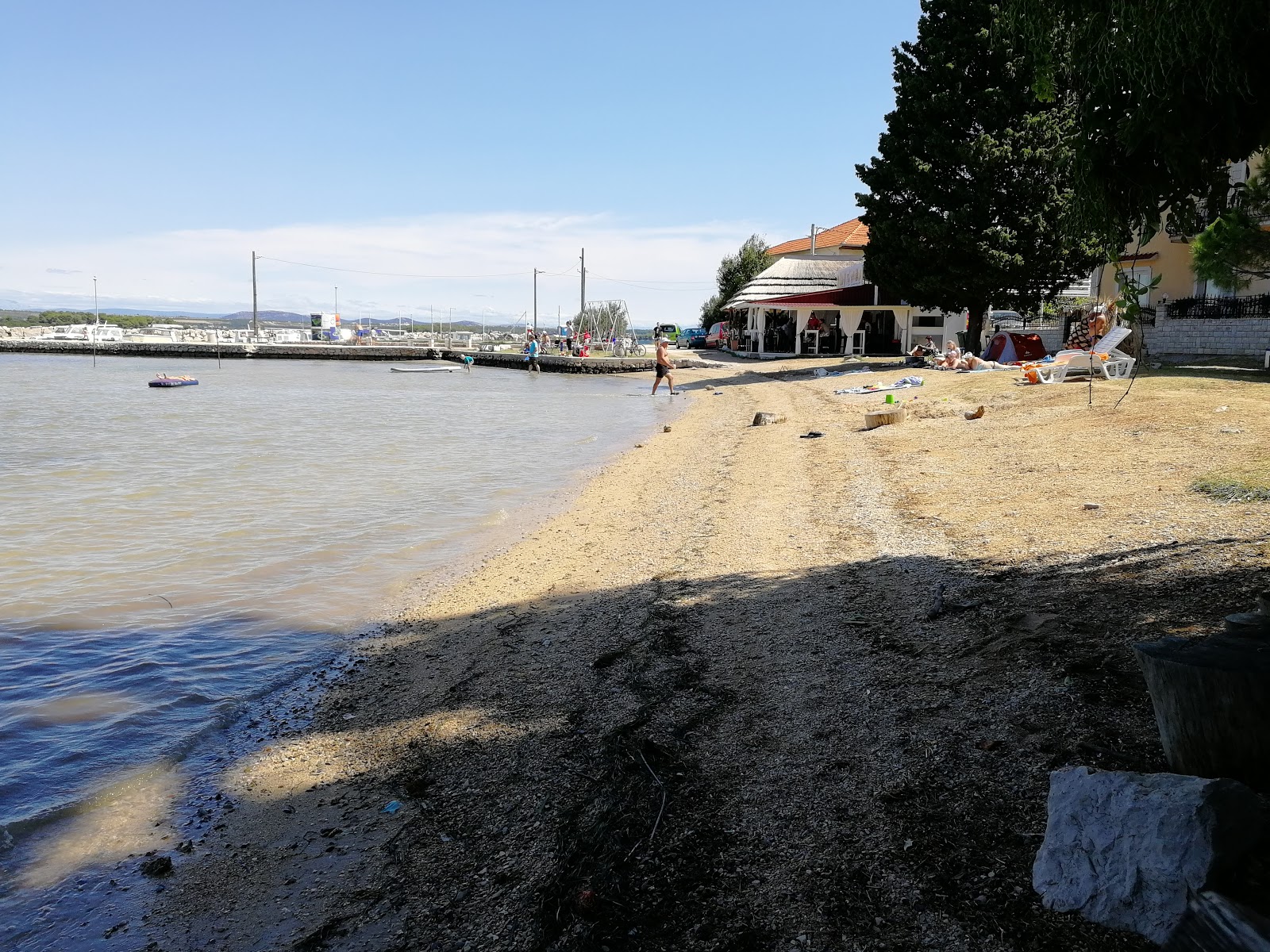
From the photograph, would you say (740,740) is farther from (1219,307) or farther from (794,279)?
(794,279)

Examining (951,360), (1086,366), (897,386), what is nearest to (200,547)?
(1086,366)

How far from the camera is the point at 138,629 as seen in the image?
27.0ft

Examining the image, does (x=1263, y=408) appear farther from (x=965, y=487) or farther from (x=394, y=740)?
(x=394, y=740)

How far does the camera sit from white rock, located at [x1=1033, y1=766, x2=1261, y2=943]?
261cm

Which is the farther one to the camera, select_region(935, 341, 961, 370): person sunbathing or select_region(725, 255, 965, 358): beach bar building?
select_region(725, 255, 965, 358): beach bar building

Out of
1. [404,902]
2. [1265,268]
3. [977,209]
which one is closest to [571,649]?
[404,902]

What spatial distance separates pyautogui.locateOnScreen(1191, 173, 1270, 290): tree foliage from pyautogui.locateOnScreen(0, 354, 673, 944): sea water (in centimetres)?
739

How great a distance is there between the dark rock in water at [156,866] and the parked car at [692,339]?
220 feet

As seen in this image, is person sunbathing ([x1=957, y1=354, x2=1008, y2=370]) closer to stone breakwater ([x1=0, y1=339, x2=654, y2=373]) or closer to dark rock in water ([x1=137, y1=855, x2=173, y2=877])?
dark rock in water ([x1=137, y1=855, x2=173, y2=877])

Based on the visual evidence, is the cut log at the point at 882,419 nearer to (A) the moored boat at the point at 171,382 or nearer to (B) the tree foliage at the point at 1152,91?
(B) the tree foliage at the point at 1152,91

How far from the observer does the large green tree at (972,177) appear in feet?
93.1

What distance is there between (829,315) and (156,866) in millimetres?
50416

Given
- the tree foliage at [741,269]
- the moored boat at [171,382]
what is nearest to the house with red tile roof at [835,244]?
the tree foliage at [741,269]

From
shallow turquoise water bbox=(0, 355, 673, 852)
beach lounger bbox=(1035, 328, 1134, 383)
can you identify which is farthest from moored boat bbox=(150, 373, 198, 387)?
beach lounger bbox=(1035, 328, 1134, 383)
